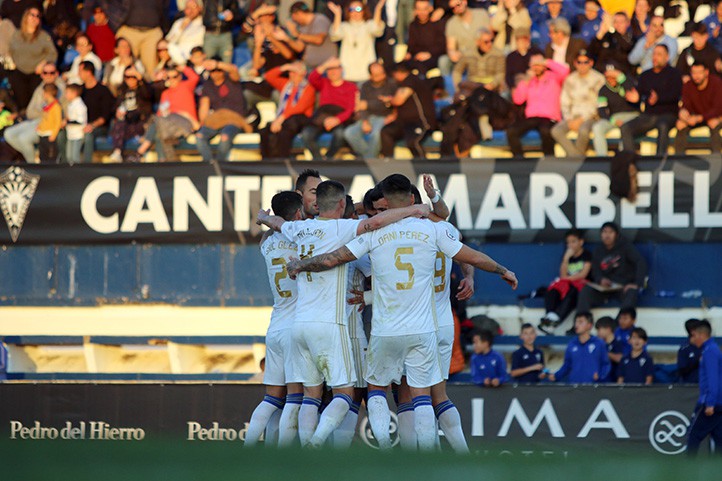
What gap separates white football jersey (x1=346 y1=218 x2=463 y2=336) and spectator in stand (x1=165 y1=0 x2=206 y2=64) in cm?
993

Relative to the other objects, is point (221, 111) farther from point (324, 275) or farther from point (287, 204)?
point (324, 275)

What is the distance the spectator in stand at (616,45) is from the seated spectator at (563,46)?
0.60 feet

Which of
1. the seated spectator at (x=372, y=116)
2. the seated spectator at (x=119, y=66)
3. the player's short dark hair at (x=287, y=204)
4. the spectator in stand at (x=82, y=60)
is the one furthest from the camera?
the spectator in stand at (x=82, y=60)

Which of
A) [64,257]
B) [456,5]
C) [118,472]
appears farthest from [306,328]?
[456,5]

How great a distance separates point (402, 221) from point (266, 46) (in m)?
9.46

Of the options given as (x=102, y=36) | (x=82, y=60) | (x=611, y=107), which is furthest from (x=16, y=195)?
(x=611, y=107)

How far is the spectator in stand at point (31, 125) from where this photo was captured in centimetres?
1797

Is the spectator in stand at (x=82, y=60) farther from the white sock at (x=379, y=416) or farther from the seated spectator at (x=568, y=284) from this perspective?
the white sock at (x=379, y=416)

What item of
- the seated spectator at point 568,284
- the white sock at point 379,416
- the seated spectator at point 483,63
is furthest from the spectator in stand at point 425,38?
the white sock at point 379,416

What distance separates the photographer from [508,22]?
58.7ft

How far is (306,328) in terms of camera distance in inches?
396

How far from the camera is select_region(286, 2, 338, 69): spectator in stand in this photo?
18250 millimetres

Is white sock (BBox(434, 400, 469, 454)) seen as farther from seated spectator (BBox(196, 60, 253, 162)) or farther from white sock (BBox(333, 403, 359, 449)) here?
seated spectator (BBox(196, 60, 253, 162))

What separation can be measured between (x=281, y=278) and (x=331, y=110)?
22.1 ft
